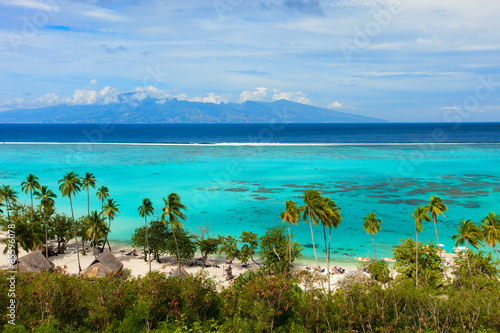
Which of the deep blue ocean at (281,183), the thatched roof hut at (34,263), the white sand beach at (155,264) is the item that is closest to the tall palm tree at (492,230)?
the deep blue ocean at (281,183)

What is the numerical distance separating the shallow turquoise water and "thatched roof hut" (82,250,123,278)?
12.8 m

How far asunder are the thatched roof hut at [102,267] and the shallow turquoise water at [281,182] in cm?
1283

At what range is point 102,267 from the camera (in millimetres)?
31422

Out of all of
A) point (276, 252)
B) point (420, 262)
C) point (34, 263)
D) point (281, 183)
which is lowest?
point (420, 262)

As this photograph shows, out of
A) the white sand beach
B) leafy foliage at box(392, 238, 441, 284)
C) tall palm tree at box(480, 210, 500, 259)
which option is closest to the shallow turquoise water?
the white sand beach

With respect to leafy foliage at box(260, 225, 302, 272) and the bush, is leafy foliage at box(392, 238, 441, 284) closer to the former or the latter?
the bush

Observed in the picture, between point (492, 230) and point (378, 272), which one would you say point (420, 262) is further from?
point (492, 230)

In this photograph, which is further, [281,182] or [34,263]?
[281,182]

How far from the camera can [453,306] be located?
19078 millimetres

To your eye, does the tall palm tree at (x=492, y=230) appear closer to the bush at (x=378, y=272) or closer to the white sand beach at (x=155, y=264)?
the bush at (x=378, y=272)

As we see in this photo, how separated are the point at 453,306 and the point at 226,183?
57.2 meters

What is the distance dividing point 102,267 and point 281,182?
47.3 metres

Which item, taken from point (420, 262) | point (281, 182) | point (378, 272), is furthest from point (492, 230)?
point (281, 182)

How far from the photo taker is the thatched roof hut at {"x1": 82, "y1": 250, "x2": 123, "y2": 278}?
31014 mm
